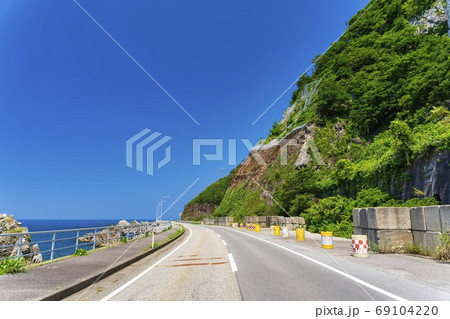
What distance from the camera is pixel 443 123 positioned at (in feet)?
57.1

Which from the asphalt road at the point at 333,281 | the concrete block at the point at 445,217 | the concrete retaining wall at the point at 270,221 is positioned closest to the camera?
the asphalt road at the point at 333,281

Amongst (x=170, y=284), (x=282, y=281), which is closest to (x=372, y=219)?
(x=282, y=281)

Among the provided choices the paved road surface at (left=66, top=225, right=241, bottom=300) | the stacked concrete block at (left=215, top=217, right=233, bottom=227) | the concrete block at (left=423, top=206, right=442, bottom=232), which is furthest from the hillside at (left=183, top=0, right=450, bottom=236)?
the paved road surface at (left=66, top=225, right=241, bottom=300)

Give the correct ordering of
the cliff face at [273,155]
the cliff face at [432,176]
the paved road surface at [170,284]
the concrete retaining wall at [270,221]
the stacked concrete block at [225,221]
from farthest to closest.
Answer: the stacked concrete block at [225,221] < the cliff face at [273,155] < the concrete retaining wall at [270,221] < the cliff face at [432,176] < the paved road surface at [170,284]

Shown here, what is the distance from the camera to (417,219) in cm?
1118

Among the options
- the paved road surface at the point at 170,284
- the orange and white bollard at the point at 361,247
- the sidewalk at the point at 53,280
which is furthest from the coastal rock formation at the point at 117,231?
the orange and white bollard at the point at 361,247

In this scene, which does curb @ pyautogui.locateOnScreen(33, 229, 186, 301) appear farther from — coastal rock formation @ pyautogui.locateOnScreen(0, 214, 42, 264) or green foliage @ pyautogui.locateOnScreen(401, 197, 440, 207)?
coastal rock formation @ pyautogui.locateOnScreen(0, 214, 42, 264)

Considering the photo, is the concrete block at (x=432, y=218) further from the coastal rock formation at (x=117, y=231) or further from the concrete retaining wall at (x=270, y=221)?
the concrete retaining wall at (x=270, y=221)

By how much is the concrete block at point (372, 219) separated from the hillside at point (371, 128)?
11.1 feet

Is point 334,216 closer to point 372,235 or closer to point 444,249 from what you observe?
point 372,235

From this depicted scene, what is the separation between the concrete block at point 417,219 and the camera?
10865 millimetres

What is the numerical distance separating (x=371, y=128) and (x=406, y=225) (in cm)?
2207
